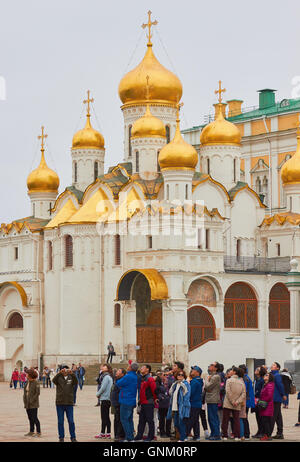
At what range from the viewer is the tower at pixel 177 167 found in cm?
4241

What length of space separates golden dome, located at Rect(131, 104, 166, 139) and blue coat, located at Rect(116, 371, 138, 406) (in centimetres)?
2849

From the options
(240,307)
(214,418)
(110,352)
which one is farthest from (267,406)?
(240,307)

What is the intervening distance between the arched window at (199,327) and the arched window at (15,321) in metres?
9.78

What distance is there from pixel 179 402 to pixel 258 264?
28.3 meters

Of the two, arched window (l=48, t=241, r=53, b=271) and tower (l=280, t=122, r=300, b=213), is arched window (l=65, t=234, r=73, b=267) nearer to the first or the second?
arched window (l=48, t=241, r=53, b=271)

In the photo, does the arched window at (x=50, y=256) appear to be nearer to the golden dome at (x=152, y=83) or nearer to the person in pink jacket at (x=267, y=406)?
the golden dome at (x=152, y=83)

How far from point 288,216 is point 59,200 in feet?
34.4

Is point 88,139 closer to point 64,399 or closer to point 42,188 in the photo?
point 42,188

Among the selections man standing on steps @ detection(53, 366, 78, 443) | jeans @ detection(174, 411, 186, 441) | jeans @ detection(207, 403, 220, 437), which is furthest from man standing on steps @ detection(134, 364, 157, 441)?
man standing on steps @ detection(53, 366, 78, 443)

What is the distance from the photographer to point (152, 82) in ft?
152

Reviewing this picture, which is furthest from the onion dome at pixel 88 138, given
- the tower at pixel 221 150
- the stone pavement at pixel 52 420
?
the stone pavement at pixel 52 420

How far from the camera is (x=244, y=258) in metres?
45.2
